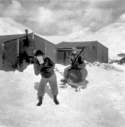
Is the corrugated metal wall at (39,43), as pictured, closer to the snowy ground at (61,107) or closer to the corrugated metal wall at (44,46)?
the corrugated metal wall at (44,46)

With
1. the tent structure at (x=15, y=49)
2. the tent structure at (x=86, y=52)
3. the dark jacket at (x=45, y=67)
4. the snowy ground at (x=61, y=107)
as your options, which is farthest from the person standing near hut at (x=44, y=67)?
the tent structure at (x=86, y=52)

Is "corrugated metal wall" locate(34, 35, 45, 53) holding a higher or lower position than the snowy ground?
higher

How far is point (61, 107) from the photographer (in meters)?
6.45

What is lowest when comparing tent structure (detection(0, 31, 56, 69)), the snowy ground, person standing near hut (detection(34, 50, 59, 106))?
the snowy ground

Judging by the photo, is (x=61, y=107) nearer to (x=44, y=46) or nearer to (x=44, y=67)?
(x=44, y=67)

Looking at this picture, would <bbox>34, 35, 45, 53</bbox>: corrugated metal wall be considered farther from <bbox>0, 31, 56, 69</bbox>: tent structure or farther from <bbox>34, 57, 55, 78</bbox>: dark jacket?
<bbox>34, 57, 55, 78</bbox>: dark jacket

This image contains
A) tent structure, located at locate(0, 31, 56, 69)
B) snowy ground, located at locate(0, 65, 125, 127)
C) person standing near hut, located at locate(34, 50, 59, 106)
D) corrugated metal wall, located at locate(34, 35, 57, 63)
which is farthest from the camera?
corrugated metal wall, located at locate(34, 35, 57, 63)

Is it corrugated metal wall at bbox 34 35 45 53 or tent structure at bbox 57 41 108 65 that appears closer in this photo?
corrugated metal wall at bbox 34 35 45 53

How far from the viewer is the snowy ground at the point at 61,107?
5355 millimetres

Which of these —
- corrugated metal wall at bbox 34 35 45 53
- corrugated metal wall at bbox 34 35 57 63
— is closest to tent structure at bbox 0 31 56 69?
corrugated metal wall at bbox 34 35 45 53

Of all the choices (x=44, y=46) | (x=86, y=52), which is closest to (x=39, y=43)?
(x=44, y=46)

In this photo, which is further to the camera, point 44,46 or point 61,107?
point 44,46

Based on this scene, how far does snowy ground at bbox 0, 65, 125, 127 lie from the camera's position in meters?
5.36

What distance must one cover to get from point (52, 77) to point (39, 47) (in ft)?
27.7
